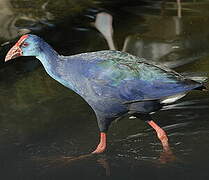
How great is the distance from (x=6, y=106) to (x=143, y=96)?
4.96ft

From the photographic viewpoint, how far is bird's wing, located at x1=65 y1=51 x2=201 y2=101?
169 inches

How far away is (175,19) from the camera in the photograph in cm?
697

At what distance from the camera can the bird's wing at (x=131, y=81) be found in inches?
169

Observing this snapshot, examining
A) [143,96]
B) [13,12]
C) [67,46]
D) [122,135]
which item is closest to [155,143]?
[122,135]

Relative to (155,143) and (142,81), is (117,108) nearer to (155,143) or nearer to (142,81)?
(142,81)

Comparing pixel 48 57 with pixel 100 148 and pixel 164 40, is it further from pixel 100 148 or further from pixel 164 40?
pixel 164 40

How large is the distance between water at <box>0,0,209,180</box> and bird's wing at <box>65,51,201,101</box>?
509 millimetres

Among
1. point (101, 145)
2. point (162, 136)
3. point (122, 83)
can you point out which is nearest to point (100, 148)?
point (101, 145)

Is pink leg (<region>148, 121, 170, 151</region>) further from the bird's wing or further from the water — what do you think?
the bird's wing

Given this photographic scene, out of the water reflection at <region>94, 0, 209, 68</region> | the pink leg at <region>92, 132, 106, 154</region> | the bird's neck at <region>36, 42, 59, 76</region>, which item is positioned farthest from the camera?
A: the water reflection at <region>94, 0, 209, 68</region>

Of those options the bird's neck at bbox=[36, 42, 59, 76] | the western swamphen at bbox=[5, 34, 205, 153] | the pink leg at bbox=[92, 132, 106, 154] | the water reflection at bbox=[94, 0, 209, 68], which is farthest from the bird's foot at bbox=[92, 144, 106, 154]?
the water reflection at bbox=[94, 0, 209, 68]

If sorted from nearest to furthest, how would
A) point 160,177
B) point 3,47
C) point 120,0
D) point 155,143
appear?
point 160,177 < point 155,143 < point 3,47 < point 120,0

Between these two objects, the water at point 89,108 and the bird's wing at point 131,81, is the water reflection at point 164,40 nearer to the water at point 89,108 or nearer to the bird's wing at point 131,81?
the water at point 89,108

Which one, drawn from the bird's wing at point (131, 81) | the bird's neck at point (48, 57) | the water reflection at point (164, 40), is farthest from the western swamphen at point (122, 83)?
the water reflection at point (164, 40)
